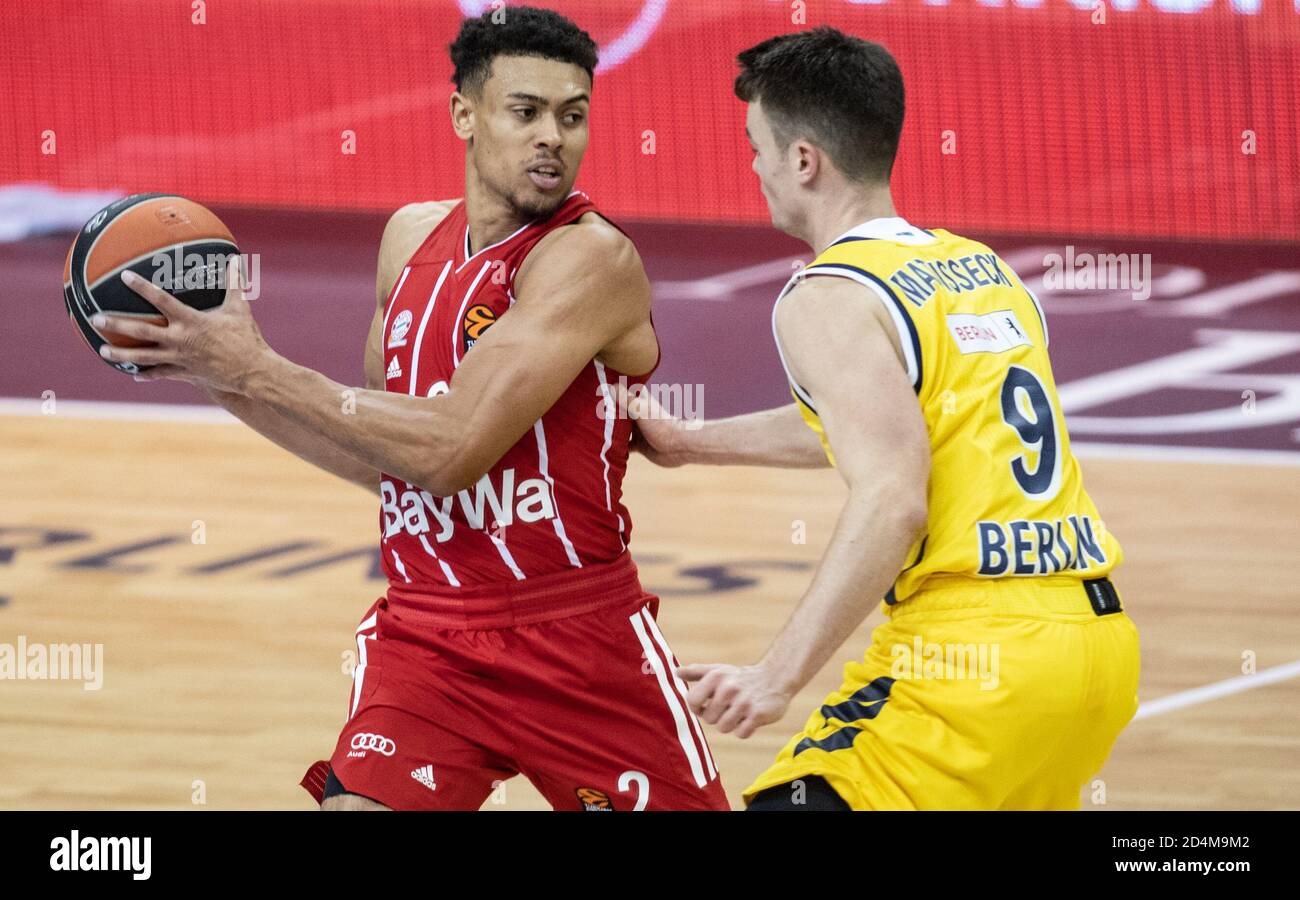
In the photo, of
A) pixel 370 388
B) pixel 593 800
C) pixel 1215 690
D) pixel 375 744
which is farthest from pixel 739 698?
pixel 1215 690

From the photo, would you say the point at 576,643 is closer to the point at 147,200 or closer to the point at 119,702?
the point at 147,200

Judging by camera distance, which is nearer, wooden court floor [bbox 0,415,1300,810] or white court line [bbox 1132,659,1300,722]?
wooden court floor [bbox 0,415,1300,810]

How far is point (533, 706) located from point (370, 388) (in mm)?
972

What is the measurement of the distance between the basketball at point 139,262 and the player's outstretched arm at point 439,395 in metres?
0.06

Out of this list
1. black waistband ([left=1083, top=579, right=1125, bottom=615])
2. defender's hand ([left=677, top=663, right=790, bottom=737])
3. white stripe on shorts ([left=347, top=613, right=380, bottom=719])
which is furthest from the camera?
white stripe on shorts ([left=347, top=613, right=380, bottom=719])

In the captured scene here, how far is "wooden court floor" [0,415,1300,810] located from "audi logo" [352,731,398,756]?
1.69 m

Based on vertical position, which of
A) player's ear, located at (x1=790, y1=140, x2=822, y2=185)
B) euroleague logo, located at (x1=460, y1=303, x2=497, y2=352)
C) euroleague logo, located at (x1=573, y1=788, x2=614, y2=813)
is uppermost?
player's ear, located at (x1=790, y1=140, x2=822, y2=185)

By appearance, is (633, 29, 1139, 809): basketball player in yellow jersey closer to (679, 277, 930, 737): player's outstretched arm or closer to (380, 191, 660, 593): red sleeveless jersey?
(679, 277, 930, 737): player's outstretched arm

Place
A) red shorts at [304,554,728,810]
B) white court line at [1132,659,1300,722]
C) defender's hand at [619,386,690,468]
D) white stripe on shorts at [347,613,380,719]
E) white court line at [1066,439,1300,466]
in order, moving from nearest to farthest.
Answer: red shorts at [304,554,728,810] → white stripe on shorts at [347,613,380,719] → defender's hand at [619,386,690,468] → white court line at [1132,659,1300,722] → white court line at [1066,439,1300,466]

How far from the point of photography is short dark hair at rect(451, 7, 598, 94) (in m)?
4.20

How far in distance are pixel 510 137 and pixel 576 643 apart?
1193 mm

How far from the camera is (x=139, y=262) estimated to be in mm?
3908

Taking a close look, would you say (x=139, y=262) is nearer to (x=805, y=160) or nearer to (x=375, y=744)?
(x=375, y=744)

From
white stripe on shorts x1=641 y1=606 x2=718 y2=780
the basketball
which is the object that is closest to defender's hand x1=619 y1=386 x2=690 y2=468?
white stripe on shorts x1=641 y1=606 x2=718 y2=780
